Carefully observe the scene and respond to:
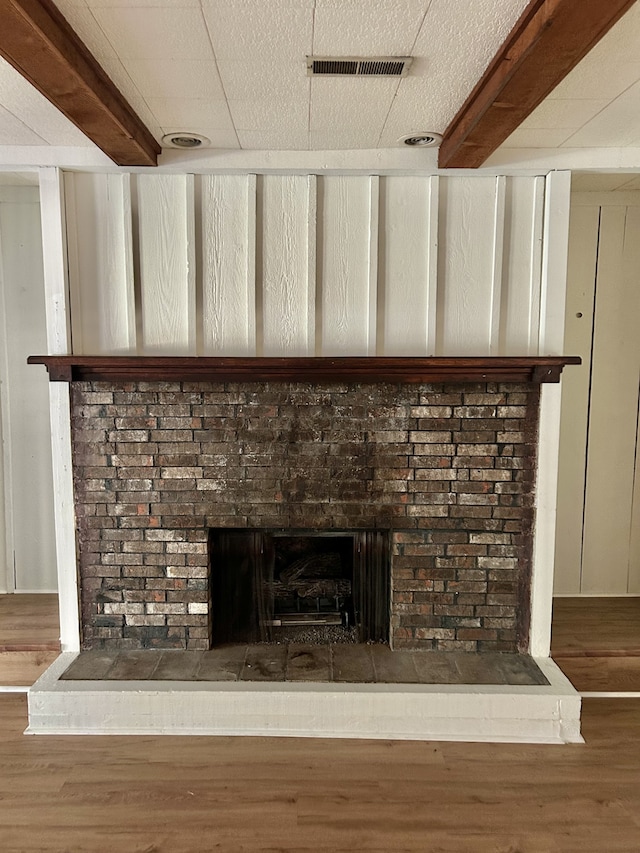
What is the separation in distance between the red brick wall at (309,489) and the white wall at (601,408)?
2.28 feet

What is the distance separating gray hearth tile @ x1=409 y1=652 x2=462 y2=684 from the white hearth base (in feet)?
0.19

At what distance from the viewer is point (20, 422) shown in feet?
9.97

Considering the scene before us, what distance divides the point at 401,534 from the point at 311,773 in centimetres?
103

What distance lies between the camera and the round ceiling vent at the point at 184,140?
2.19m

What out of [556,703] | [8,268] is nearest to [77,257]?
[8,268]

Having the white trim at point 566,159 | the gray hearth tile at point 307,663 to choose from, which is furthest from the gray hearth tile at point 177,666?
the white trim at point 566,159

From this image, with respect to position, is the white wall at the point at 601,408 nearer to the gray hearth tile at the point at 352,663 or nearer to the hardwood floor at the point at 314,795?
the hardwood floor at the point at 314,795

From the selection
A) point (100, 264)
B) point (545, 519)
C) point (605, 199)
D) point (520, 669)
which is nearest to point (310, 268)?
point (100, 264)

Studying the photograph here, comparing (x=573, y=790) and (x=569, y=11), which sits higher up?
(x=569, y=11)

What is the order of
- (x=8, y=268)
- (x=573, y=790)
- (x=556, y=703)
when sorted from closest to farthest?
(x=573, y=790), (x=556, y=703), (x=8, y=268)

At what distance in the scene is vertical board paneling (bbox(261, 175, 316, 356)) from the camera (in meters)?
2.40

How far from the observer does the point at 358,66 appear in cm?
166

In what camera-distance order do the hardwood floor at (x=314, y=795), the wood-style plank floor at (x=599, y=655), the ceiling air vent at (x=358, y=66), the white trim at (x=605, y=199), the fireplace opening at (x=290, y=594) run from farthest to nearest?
the white trim at (x=605, y=199) → the fireplace opening at (x=290, y=594) → the wood-style plank floor at (x=599, y=655) → the hardwood floor at (x=314, y=795) → the ceiling air vent at (x=358, y=66)

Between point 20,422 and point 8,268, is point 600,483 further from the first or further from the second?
point 8,268
